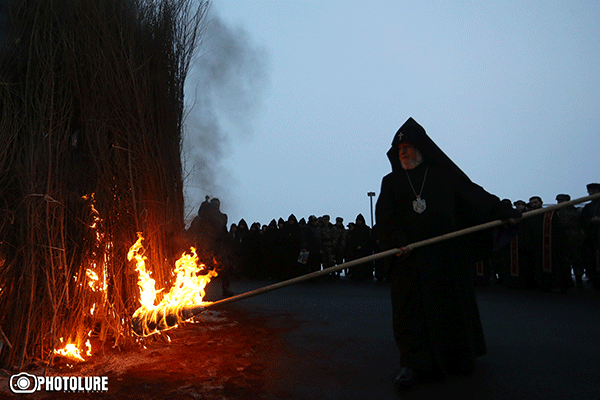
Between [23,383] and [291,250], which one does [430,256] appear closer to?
[23,383]

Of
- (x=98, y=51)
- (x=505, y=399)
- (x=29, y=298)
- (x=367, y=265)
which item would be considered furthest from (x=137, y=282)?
(x=367, y=265)

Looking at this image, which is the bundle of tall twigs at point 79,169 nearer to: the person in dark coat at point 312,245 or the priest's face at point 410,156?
the priest's face at point 410,156

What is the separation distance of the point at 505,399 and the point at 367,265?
8.41 meters

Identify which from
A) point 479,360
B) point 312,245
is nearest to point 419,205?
point 479,360

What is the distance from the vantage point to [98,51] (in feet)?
13.3

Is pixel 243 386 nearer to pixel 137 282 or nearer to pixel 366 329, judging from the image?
pixel 137 282

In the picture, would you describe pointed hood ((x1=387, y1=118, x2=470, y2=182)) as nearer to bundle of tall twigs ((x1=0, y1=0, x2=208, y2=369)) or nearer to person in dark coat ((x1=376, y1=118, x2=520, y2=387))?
person in dark coat ((x1=376, y1=118, x2=520, y2=387))

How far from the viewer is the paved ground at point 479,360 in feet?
9.63

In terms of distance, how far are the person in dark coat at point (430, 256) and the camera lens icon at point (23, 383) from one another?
2551 mm

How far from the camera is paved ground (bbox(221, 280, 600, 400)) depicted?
293 centimetres

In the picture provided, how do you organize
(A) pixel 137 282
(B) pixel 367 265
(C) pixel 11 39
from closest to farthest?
(C) pixel 11 39, (A) pixel 137 282, (B) pixel 367 265

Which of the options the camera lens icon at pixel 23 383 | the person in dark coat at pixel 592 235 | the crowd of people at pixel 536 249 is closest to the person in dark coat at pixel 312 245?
the crowd of people at pixel 536 249

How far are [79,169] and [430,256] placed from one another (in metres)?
3.07

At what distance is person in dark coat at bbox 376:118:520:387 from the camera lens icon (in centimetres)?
255
